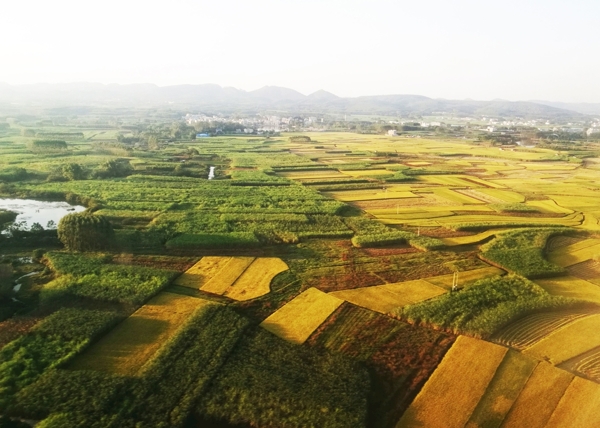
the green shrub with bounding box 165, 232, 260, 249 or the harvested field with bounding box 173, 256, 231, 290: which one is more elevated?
the green shrub with bounding box 165, 232, 260, 249

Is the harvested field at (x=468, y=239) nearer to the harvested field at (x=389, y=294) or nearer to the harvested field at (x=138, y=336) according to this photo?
the harvested field at (x=389, y=294)

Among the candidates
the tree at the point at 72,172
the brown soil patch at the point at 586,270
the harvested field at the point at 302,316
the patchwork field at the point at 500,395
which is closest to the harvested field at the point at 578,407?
the patchwork field at the point at 500,395

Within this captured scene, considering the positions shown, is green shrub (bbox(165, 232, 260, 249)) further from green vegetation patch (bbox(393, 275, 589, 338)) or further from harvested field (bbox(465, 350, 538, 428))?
harvested field (bbox(465, 350, 538, 428))

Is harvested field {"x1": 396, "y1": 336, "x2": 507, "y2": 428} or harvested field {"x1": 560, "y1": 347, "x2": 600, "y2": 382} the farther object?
harvested field {"x1": 560, "y1": 347, "x2": 600, "y2": 382}

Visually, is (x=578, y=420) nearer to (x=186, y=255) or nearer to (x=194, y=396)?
(x=194, y=396)

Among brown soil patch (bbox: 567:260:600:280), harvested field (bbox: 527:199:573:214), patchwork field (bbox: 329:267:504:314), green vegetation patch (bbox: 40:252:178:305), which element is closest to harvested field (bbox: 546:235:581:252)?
brown soil patch (bbox: 567:260:600:280)

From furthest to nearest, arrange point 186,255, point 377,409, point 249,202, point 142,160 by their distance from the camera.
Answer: point 142,160 < point 249,202 < point 186,255 < point 377,409

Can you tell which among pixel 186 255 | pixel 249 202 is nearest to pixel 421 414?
pixel 186 255
